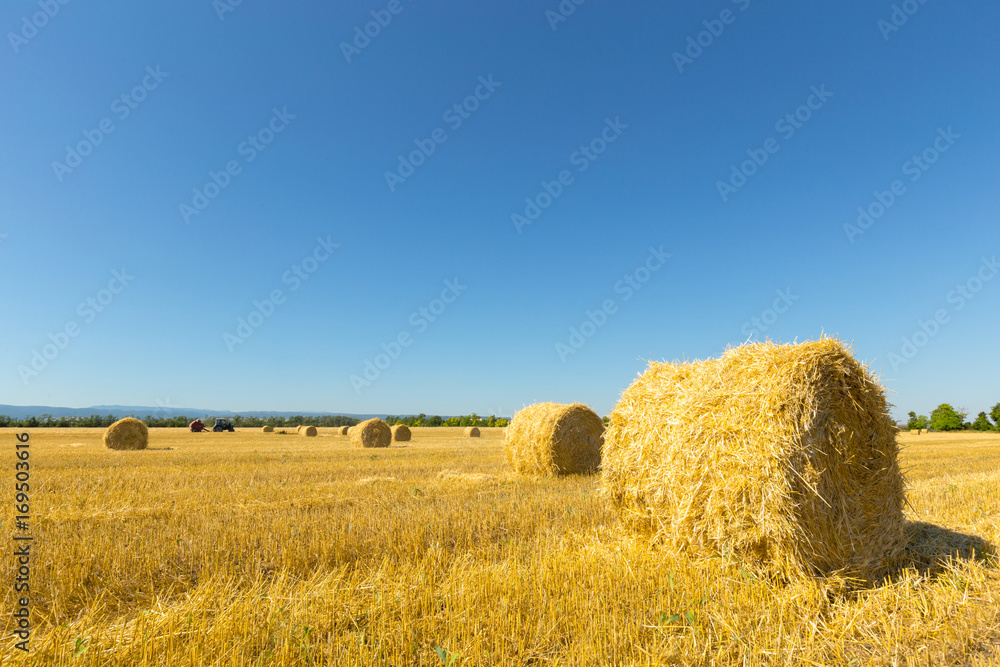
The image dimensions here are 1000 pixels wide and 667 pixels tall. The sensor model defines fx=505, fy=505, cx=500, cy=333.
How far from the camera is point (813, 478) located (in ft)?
15.4

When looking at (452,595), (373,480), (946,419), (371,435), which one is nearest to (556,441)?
(373,480)

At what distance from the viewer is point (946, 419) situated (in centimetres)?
5472

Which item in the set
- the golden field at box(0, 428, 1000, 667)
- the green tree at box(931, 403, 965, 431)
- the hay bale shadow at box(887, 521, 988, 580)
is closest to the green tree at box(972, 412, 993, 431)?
the green tree at box(931, 403, 965, 431)

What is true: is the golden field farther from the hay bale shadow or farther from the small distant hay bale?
the small distant hay bale

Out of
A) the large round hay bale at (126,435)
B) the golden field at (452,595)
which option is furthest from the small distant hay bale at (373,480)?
the large round hay bale at (126,435)

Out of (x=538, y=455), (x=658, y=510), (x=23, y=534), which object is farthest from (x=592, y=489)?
(x=23, y=534)

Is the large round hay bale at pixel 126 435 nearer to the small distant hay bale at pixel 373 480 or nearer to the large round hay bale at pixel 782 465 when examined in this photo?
the small distant hay bale at pixel 373 480

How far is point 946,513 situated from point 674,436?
4.73 meters

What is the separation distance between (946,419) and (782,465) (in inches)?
2688

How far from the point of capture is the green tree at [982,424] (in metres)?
52.6

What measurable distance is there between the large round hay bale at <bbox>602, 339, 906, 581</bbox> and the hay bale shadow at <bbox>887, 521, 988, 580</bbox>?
212mm

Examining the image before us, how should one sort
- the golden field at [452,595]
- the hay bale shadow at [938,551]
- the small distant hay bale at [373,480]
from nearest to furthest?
the golden field at [452,595], the hay bale shadow at [938,551], the small distant hay bale at [373,480]

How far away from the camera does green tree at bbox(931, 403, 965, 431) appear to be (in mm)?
53688

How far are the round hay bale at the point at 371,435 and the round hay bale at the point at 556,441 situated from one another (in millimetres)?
15355
